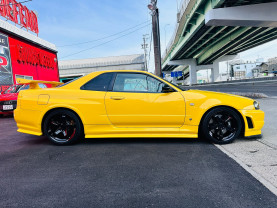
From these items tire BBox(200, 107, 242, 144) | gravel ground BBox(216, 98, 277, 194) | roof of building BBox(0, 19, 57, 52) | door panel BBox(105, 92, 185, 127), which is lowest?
gravel ground BBox(216, 98, 277, 194)

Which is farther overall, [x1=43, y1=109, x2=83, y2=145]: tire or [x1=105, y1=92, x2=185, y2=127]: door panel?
[x1=43, y1=109, x2=83, y2=145]: tire

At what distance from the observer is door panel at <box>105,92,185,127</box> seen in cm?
340

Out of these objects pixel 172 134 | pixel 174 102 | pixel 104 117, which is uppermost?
pixel 174 102

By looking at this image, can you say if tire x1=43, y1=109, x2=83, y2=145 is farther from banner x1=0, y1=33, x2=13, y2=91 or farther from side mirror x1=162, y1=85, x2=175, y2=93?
banner x1=0, y1=33, x2=13, y2=91

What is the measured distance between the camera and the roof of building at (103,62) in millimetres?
60938

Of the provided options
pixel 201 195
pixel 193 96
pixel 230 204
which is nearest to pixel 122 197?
pixel 201 195

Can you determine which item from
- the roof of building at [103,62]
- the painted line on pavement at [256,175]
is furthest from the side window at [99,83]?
the roof of building at [103,62]

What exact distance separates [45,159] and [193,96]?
8.73ft

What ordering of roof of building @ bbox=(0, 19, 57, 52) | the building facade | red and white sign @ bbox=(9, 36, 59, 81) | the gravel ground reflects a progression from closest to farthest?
the gravel ground < the building facade < roof of building @ bbox=(0, 19, 57, 52) < red and white sign @ bbox=(9, 36, 59, 81)

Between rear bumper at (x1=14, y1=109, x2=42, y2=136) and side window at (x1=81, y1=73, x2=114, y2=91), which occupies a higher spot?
side window at (x1=81, y1=73, x2=114, y2=91)

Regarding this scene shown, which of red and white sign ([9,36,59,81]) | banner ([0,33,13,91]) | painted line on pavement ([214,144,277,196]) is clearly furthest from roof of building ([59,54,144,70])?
painted line on pavement ([214,144,277,196])

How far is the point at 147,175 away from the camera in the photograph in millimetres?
2279

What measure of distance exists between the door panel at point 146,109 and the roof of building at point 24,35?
50.4ft

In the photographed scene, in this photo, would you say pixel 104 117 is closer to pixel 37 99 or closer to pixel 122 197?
pixel 37 99
